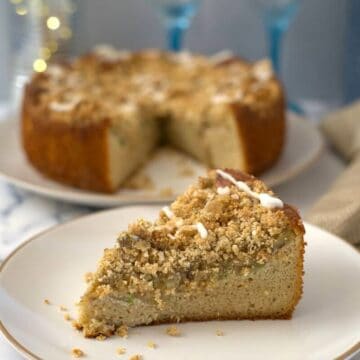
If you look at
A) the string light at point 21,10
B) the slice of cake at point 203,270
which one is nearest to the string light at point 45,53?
the string light at point 21,10

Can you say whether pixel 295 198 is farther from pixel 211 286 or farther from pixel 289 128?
pixel 211 286

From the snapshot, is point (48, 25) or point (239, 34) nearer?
point (48, 25)

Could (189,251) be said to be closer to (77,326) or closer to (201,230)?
(201,230)

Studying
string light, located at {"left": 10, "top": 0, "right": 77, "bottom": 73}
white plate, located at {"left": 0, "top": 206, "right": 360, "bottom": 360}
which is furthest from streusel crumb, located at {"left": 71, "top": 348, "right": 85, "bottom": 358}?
string light, located at {"left": 10, "top": 0, "right": 77, "bottom": 73}

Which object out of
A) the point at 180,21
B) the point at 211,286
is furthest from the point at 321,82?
the point at 211,286

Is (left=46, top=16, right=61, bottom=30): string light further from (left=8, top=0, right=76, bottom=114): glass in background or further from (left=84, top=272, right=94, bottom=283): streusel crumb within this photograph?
(left=84, top=272, right=94, bottom=283): streusel crumb

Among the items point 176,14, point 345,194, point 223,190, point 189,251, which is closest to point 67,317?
point 189,251
